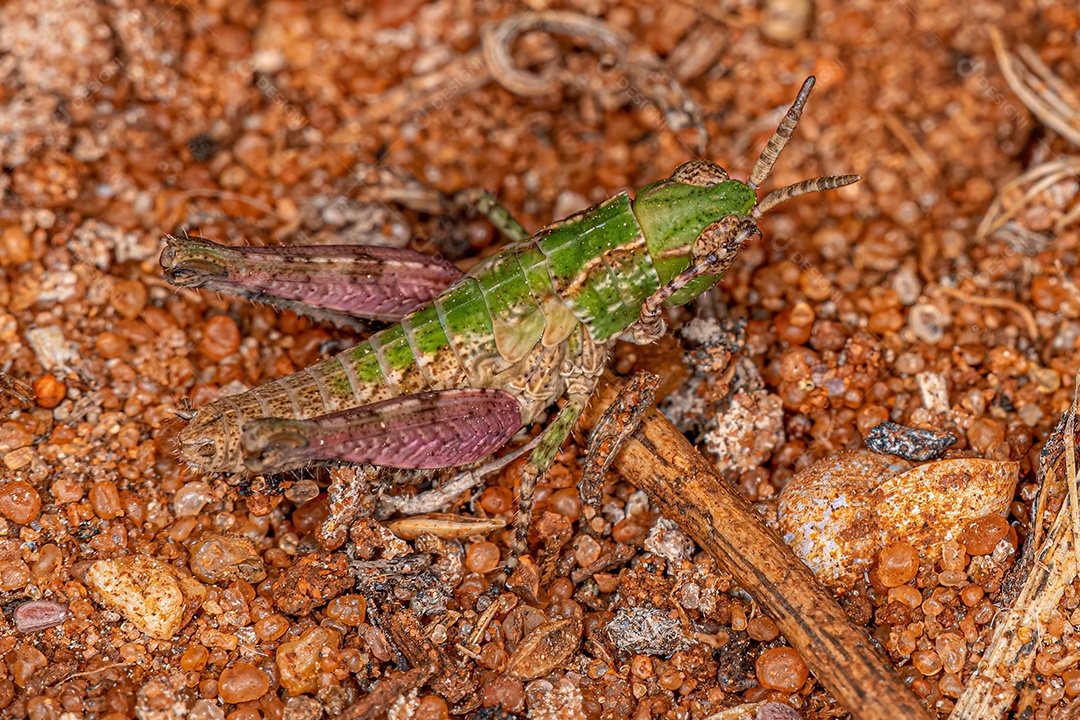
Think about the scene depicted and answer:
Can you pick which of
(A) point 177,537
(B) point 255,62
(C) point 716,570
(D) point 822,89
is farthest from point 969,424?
(B) point 255,62

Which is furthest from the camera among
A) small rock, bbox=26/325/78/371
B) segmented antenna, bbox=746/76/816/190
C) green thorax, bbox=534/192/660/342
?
small rock, bbox=26/325/78/371

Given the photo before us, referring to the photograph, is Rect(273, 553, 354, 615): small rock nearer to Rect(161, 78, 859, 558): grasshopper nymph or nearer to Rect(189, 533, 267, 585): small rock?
Rect(189, 533, 267, 585): small rock

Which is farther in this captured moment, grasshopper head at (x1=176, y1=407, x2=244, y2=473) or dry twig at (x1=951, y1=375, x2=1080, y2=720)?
grasshopper head at (x1=176, y1=407, x2=244, y2=473)

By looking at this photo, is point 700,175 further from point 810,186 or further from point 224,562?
point 224,562

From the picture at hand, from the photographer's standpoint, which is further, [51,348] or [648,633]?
[51,348]

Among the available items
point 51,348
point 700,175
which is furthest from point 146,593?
point 700,175

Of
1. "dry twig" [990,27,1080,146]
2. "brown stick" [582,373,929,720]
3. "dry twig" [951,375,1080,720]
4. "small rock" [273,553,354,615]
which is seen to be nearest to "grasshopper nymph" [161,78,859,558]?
"brown stick" [582,373,929,720]

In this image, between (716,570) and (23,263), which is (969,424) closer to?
(716,570)

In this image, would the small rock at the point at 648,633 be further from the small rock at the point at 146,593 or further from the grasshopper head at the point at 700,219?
the small rock at the point at 146,593
